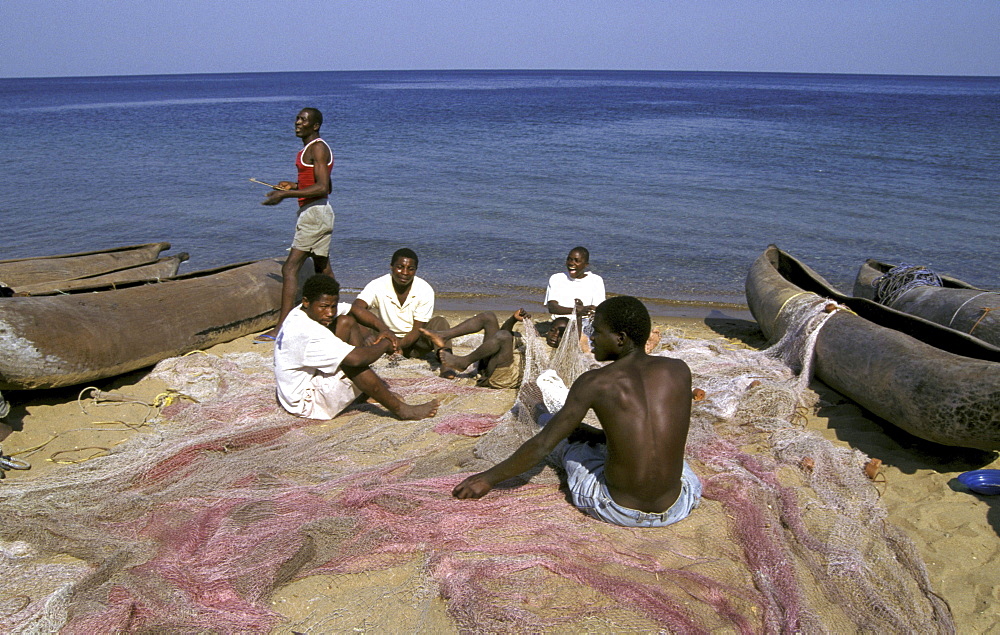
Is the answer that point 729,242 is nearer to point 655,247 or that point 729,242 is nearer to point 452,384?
point 655,247

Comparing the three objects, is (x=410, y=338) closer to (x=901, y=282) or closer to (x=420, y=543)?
(x=420, y=543)

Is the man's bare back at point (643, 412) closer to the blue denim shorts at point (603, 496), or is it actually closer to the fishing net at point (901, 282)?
the blue denim shorts at point (603, 496)

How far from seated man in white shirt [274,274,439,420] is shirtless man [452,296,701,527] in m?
1.57

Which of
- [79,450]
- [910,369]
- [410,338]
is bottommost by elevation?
[79,450]

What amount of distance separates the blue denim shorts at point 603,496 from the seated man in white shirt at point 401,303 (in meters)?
2.56

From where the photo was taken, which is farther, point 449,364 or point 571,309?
point 571,309

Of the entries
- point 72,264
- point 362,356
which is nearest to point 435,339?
point 362,356

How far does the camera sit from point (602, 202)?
15.3 metres

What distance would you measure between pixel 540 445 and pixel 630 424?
47 cm

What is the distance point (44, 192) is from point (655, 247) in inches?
554

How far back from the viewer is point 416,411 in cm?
500

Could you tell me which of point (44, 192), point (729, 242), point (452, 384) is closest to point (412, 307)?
point (452, 384)

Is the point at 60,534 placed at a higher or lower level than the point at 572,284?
lower

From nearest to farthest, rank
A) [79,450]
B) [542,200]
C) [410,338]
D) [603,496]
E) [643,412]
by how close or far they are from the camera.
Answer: [643,412] < [603,496] < [79,450] < [410,338] < [542,200]
